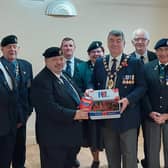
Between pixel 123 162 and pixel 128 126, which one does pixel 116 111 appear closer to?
pixel 128 126

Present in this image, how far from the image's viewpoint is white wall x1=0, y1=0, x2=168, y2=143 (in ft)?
15.3

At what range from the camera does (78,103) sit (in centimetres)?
261

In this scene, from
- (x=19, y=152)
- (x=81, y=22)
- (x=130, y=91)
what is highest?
(x=81, y=22)

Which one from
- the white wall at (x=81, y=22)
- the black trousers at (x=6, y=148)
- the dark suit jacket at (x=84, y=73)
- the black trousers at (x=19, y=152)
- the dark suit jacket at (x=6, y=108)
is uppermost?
the white wall at (x=81, y=22)

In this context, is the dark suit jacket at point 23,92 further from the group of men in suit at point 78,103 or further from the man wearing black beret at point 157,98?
the man wearing black beret at point 157,98

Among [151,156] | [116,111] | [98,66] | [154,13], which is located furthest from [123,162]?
[154,13]

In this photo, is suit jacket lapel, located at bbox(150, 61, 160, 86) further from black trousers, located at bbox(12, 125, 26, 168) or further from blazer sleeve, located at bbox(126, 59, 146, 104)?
black trousers, located at bbox(12, 125, 26, 168)

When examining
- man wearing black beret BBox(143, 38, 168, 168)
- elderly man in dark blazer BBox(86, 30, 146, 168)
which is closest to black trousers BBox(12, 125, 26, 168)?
elderly man in dark blazer BBox(86, 30, 146, 168)

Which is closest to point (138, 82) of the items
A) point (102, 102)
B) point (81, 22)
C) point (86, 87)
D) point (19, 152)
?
point (102, 102)

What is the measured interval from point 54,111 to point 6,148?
0.71 meters

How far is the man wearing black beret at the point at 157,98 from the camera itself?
9.50ft

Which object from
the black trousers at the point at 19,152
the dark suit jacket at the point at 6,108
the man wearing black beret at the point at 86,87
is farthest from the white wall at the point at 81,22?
the dark suit jacket at the point at 6,108

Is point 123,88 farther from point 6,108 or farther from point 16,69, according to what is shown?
point 16,69

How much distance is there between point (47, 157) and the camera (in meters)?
2.57
